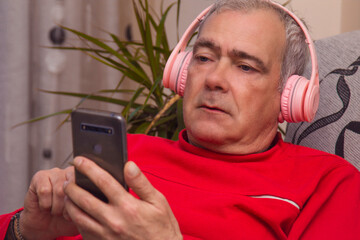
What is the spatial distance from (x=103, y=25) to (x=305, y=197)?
1724mm

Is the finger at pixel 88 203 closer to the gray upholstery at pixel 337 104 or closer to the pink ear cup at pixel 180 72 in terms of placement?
the pink ear cup at pixel 180 72

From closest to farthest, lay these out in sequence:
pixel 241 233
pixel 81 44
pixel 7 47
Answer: pixel 241 233 → pixel 7 47 → pixel 81 44

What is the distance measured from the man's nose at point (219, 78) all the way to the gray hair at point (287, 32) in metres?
0.16

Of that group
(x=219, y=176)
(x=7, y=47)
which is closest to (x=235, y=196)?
(x=219, y=176)

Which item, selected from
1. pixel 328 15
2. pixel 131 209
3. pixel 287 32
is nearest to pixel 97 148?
pixel 131 209

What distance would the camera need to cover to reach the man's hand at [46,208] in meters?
0.95

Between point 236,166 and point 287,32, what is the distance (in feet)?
1.36

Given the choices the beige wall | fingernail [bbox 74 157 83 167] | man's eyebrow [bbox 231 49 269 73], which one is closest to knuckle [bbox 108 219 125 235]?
fingernail [bbox 74 157 83 167]

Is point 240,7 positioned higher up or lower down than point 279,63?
higher up

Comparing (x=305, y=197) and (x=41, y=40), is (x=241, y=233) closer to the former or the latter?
(x=305, y=197)

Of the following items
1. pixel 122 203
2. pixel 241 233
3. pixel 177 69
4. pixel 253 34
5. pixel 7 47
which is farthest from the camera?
pixel 7 47

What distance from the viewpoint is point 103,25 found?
2.47m

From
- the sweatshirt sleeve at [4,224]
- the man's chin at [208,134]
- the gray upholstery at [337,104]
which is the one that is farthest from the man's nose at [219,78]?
the sweatshirt sleeve at [4,224]

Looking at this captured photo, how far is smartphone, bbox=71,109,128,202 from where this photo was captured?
74cm
